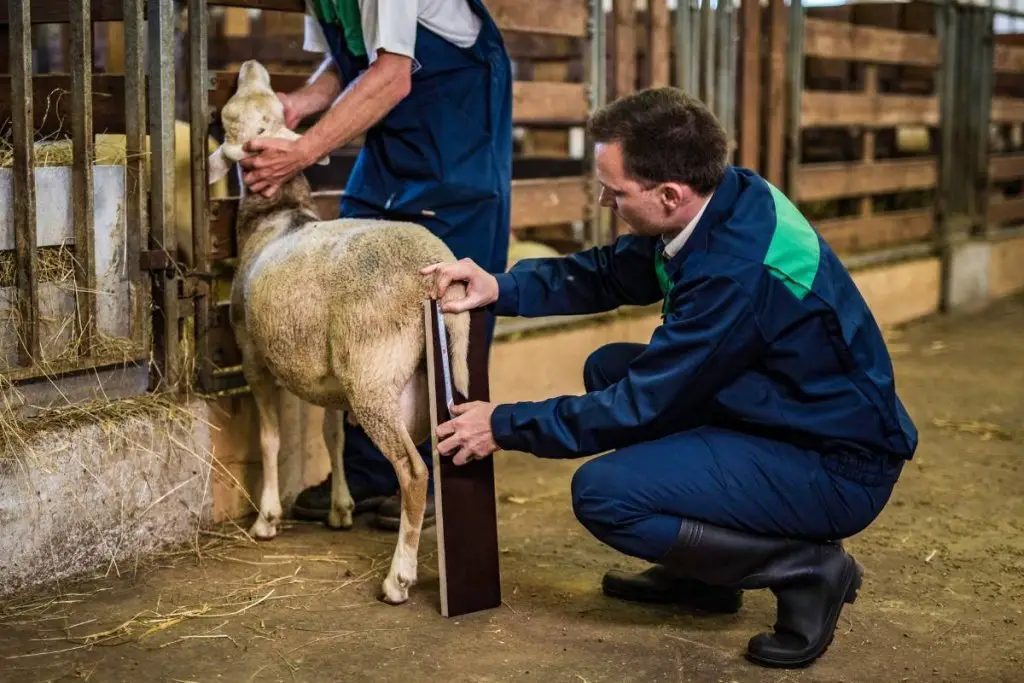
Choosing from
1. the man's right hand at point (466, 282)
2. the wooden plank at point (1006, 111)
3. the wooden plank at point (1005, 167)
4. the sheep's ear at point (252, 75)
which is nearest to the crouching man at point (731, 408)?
the man's right hand at point (466, 282)

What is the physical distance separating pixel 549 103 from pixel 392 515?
2310mm

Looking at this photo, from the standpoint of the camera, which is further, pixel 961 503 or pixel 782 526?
pixel 961 503

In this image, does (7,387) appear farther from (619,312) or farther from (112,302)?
(619,312)

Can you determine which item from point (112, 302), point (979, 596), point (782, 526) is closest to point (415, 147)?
point (112, 302)

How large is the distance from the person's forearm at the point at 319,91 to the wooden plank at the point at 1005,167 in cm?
669

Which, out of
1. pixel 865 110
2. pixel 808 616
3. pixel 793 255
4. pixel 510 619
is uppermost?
pixel 865 110

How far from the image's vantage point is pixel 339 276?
11.2 feet

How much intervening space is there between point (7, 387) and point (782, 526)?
206 centimetres

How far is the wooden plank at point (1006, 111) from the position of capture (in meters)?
9.62

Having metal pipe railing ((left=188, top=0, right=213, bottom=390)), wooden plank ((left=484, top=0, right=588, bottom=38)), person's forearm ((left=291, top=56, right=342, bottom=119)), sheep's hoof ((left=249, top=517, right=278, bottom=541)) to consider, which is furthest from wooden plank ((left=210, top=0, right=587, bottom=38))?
sheep's hoof ((left=249, top=517, right=278, bottom=541))

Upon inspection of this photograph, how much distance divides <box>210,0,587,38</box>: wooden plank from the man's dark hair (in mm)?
2154

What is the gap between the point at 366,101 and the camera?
3.75 m

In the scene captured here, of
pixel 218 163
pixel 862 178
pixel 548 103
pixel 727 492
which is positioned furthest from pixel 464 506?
pixel 862 178

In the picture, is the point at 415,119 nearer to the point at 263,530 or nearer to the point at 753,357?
the point at 263,530
